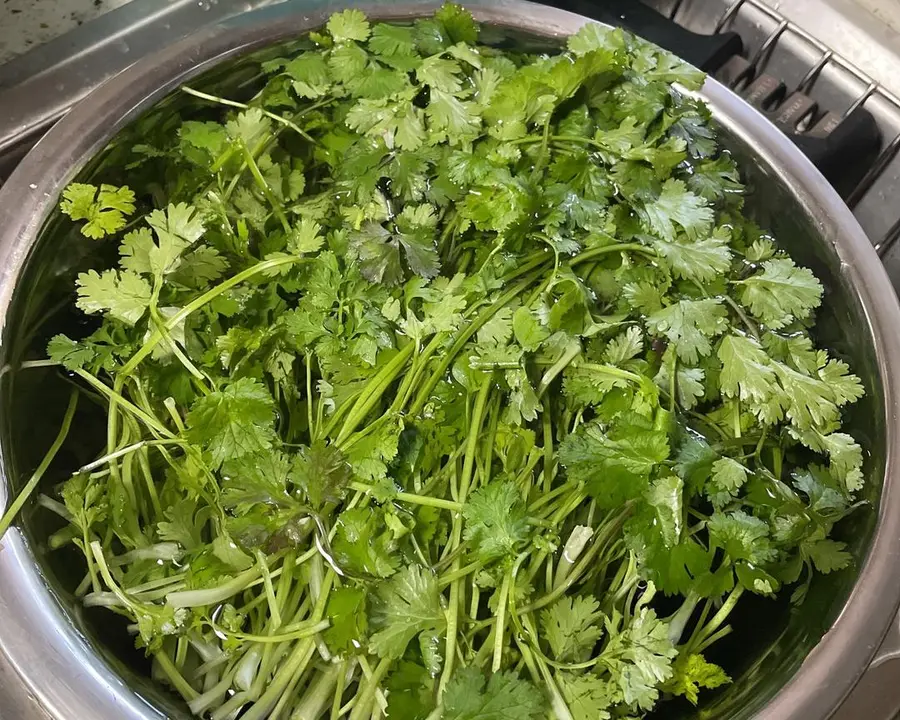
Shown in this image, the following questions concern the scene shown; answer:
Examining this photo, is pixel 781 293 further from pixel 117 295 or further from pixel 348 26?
pixel 117 295

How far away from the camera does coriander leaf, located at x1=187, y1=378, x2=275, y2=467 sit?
78 cm

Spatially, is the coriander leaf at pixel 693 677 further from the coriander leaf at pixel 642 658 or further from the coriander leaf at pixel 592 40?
the coriander leaf at pixel 592 40

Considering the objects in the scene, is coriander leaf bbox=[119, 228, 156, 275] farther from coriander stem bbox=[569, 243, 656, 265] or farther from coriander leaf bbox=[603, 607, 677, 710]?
coriander leaf bbox=[603, 607, 677, 710]

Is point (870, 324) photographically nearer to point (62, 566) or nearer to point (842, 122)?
point (842, 122)

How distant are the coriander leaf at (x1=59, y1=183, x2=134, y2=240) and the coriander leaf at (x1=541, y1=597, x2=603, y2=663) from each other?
0.66 metres

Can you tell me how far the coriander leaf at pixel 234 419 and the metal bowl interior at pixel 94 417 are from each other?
202 mm

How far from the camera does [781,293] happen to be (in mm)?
892

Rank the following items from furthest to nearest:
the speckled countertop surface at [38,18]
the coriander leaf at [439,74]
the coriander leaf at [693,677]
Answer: the speckled countertop surface at [38,18] < the coriander leaf at [439,74] < the coriander leaf at [693,677]

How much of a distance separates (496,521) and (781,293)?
0.45 metres

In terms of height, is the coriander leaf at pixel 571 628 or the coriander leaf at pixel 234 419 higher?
the coriander leaf at pixel 234 419

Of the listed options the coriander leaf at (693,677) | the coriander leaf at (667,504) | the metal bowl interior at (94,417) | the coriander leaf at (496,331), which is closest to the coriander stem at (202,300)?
the metal bowl interior at (94,417)

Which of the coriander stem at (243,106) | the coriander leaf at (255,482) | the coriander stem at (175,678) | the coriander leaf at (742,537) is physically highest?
the coriander stem at (243,106)

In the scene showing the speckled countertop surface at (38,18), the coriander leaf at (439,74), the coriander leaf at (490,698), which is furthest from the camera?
the speckled countertop surface at (38,18)

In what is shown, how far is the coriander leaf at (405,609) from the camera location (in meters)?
0.76
